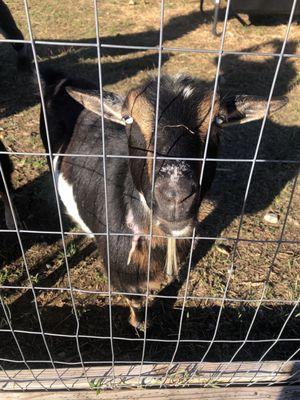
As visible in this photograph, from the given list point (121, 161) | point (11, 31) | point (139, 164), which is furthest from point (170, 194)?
point (11, 31)

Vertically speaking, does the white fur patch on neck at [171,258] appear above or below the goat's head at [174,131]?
below

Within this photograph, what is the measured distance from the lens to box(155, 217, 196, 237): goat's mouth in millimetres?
2166

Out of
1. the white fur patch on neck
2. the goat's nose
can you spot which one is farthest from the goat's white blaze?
the goat's nose

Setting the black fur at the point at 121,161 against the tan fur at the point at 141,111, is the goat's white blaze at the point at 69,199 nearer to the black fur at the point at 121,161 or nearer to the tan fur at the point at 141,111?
the black fur at the point at 121,161

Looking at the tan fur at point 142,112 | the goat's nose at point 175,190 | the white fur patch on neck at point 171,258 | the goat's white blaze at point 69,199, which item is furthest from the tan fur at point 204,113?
the goat's white blaze at point 69,199

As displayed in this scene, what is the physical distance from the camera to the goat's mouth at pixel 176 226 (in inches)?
85.3

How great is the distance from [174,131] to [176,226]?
1.63 feet

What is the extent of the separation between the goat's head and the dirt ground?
17.2 inches

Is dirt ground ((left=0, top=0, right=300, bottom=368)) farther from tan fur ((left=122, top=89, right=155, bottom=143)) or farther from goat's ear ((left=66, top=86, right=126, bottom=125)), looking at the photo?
goat's ear ((left=66, top=86, right=126, bottom=125))

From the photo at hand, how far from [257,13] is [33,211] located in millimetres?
6370

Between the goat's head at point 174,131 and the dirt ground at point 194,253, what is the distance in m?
0.44

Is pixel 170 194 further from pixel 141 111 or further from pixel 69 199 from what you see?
pixel 69 199

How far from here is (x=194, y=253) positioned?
13.4 feet

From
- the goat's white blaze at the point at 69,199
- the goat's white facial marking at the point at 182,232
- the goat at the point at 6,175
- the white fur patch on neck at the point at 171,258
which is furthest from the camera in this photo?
the goat's white blaze at the point at 69,199
